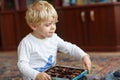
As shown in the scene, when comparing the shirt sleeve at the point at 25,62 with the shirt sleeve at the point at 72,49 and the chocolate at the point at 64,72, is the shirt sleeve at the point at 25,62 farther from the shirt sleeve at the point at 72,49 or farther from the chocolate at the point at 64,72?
the shirt sleeve at the point at 72,49

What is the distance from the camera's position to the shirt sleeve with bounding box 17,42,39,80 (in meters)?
1.23

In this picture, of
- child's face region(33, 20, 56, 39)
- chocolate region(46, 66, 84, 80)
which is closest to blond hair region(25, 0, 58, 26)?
child's face region(33, 20, 56, 39)

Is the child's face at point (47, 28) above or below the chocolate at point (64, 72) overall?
above

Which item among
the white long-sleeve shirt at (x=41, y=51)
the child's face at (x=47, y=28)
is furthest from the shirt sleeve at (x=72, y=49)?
the child's face at (x=47, y=28)

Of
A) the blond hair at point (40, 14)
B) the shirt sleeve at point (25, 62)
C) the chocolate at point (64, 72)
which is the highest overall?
the blond hair at point (40, 14)

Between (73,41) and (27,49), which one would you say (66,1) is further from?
(27,49)

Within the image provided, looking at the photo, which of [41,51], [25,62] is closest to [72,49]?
[41,51]

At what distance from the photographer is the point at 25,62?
4.28 ft

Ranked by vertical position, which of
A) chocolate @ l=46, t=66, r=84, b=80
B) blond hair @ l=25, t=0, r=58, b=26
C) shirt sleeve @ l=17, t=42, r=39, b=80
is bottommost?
chocolate @ l=46, t=66, r=84, b=80

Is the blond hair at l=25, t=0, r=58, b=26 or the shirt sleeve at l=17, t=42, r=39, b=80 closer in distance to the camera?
the shirt sleeve at l=17, t=42, r=39, b=80

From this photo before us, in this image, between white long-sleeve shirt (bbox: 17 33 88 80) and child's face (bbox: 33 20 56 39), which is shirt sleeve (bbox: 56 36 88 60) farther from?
child's face (bbox: 33 20 56 39)

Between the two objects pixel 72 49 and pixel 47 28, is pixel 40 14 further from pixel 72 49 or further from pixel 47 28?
pixel 72 49

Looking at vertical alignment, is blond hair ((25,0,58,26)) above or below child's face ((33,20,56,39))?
above

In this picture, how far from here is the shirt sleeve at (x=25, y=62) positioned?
123 centimetres
